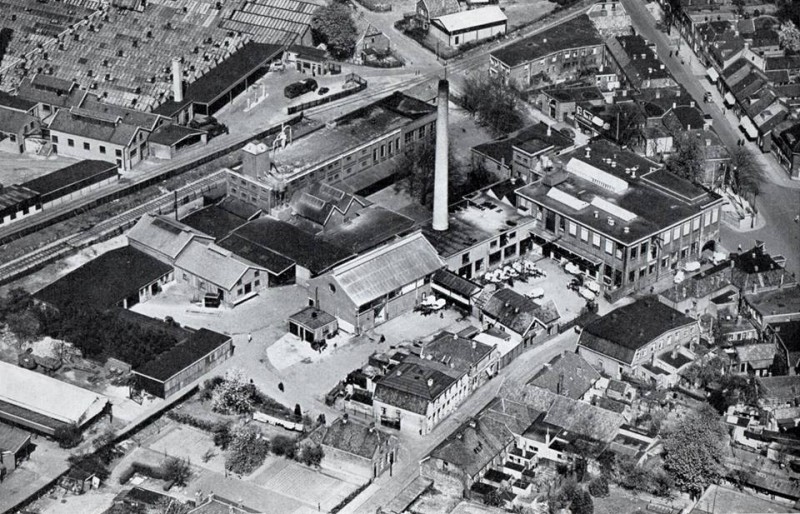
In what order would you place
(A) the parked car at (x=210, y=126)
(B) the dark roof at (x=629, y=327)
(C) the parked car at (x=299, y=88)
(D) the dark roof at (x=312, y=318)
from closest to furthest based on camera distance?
(B) the dark roof at (x=629, y=327), (D) the dark roof at (x=312, y=318), (A) the parked car at (x=210, y=126), (C) the parked car at (x=299, y=88)

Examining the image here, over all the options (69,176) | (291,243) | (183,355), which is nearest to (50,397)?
(183,355)

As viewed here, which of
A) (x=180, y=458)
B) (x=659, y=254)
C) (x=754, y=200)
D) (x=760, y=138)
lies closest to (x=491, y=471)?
(x=180, y=458)

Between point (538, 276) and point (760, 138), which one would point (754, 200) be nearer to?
point (760, 138)

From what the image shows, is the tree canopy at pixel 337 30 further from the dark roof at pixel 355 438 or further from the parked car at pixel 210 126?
the dark roof at pixel 355 438

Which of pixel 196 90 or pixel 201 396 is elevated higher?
pixel 196 90

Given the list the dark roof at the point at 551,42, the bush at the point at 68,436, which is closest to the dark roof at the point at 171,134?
the dark roof at the point at 551,42

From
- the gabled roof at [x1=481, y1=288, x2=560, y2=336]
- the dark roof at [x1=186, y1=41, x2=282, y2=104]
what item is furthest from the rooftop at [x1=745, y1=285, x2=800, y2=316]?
the dark roof at [x1=186, y1=41, x2=282, y2=104]
